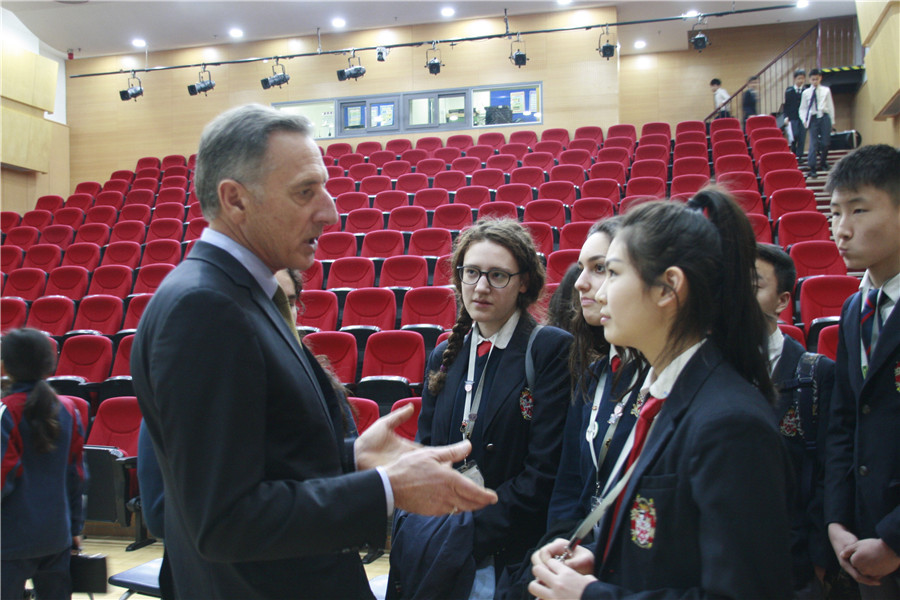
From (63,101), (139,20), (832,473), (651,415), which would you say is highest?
(139,20)

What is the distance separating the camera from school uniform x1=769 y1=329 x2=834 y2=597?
1638 millimetres

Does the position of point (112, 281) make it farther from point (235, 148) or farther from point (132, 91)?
point (132, 91)

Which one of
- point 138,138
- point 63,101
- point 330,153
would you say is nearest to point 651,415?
point 330,153

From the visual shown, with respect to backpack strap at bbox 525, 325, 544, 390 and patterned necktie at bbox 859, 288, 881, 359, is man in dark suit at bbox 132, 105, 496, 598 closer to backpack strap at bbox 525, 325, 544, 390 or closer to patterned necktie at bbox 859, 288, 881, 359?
→ backpack strap at bbox 525, 325, 544, 390

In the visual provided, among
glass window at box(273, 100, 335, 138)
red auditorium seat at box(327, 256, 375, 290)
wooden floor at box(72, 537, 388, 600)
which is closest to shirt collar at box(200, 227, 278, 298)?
wooden floor at box(72, 537, 388, 600)

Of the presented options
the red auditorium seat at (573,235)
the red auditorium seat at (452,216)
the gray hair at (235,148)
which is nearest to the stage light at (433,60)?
the red auditorium seat at (452,216)

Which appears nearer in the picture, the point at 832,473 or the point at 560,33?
the point at 832,473

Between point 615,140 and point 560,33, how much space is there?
2806 mm

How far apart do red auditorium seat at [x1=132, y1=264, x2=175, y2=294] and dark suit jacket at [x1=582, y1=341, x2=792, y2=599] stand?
5.81 meters

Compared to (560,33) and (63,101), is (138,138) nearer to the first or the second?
(63,101)

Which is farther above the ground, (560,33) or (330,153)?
(560,33)

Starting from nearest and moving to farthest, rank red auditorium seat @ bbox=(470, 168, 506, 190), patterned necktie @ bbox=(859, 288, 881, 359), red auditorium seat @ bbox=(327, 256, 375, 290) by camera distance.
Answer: patterned necktie @ bbox=(859, 288, 881, 359)
red auditorium seat @ bbox=(327, 256, 375, 290)
red auditorium seat @ bbox=(470, 168, 506, 190)

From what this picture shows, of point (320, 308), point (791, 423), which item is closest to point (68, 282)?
point (320, 308)

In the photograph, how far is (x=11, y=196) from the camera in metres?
10.1
